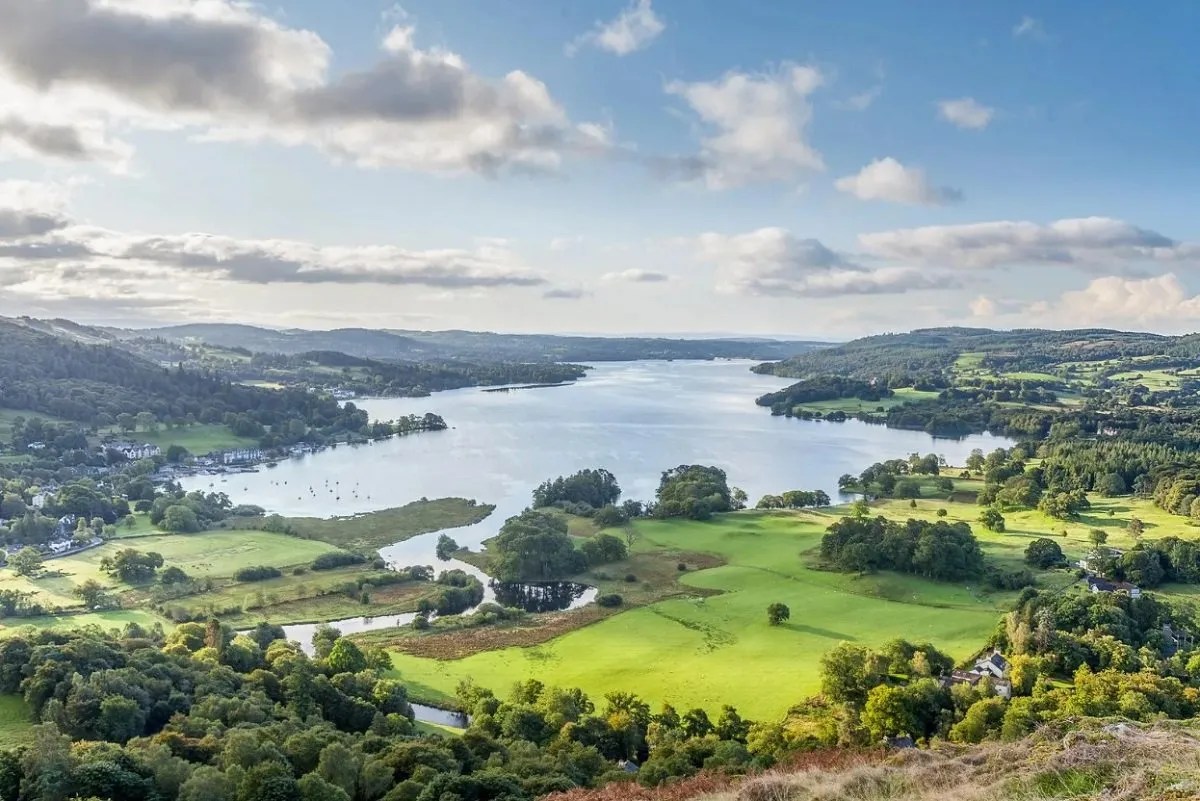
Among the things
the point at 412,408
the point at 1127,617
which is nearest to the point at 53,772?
the point at 1127,617

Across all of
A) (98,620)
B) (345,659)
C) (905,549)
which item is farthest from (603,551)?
(98,620)

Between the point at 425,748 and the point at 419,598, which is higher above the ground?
the point at 425,748

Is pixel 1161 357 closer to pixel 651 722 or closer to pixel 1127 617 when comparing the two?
pixel 1127 617

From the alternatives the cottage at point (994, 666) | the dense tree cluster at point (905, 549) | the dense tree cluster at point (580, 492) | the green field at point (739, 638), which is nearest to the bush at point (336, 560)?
the green field at point (739, 638)

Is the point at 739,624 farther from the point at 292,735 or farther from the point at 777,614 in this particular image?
the point at 292,735

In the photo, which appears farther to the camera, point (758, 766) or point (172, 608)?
point (172, 608)
